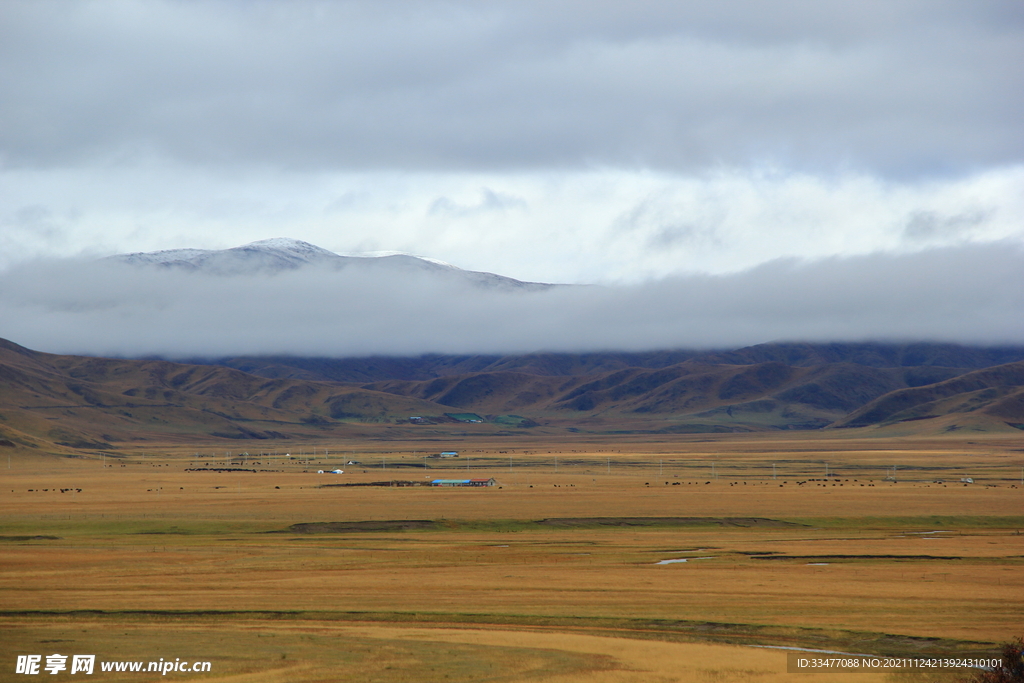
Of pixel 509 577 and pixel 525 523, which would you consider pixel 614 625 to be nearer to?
pixel 509 577

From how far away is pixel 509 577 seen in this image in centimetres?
4775

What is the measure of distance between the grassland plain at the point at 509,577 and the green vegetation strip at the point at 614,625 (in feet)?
0.51

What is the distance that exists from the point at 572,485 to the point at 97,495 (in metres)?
46.9

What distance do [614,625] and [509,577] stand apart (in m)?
10.9

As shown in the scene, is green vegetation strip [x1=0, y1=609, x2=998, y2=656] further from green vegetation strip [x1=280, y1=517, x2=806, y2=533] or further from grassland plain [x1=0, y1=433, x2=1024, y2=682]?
green vegetation strip [x1=280, y1=517, x2=806, y2=533]

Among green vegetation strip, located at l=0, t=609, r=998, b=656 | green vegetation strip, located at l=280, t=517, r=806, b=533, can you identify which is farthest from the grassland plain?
green vegetation strip, located at l=280, t=517, r=806, b=533

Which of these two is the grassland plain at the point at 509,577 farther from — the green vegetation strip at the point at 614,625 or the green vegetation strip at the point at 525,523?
the green vegetation strip at the point at 525,523

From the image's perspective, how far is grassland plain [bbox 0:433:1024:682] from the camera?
32.8 m

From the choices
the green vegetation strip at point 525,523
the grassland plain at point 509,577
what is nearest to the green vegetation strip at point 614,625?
the grassland plain at point 509,577

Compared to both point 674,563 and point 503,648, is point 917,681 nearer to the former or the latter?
point 503,648

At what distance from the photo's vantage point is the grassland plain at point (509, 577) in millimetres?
32812

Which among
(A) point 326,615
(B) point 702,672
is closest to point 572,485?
(A) point 326,615

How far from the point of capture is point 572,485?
103750 millimetres

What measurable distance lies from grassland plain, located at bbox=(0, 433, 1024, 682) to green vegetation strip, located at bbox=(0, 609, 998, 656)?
0.51 ft
